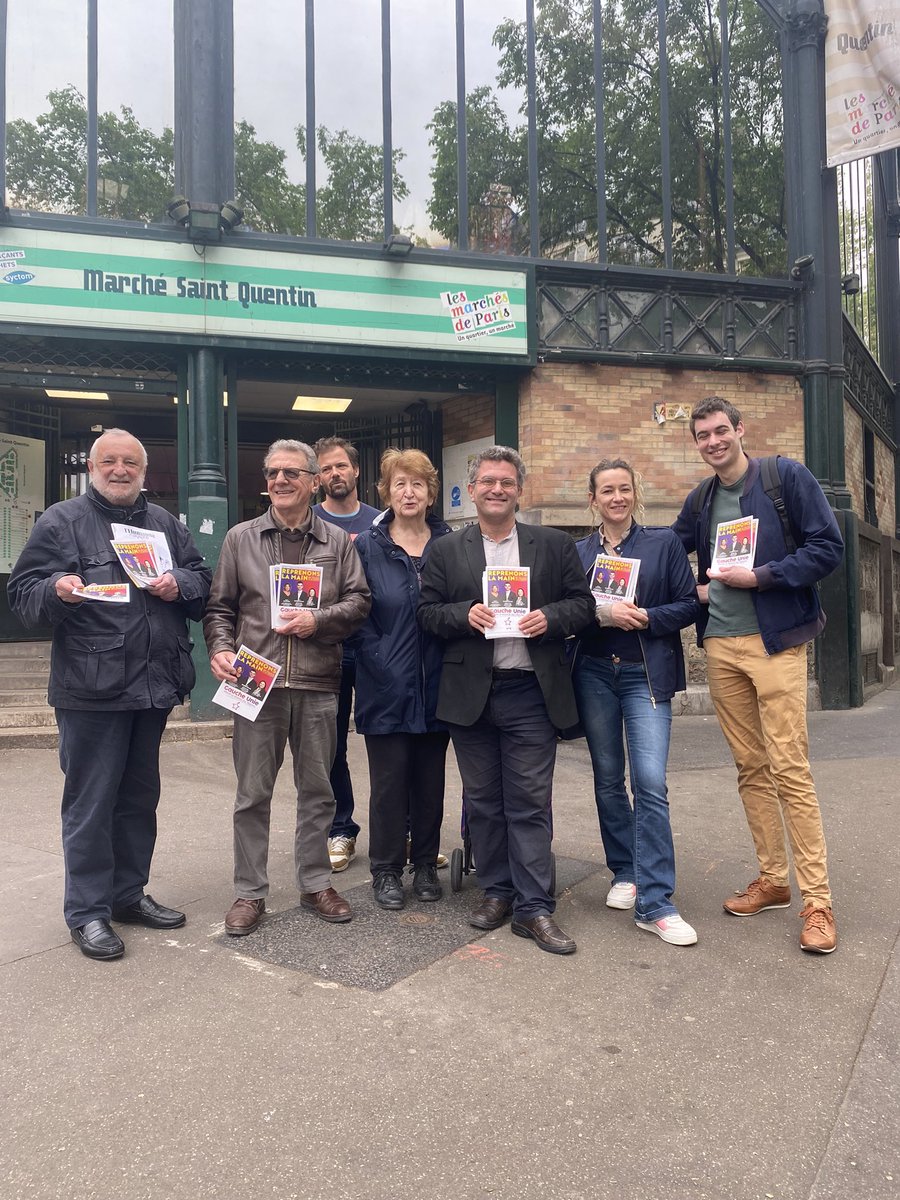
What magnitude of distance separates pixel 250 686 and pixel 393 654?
0.70 metres

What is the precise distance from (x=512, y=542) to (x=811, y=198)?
29.2ft

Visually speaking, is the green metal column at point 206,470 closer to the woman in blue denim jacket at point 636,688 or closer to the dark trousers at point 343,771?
the dark trousers at point 343,771

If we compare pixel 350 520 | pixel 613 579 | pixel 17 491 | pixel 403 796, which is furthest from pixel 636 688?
pixel 17 491

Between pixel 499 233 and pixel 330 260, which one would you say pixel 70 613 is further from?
pixel 499 233

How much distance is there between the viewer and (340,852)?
4.95 m

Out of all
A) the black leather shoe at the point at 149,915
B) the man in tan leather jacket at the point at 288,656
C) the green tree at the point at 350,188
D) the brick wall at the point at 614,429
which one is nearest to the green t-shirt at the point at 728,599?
the man in tan leather jacket at the point at 288,656

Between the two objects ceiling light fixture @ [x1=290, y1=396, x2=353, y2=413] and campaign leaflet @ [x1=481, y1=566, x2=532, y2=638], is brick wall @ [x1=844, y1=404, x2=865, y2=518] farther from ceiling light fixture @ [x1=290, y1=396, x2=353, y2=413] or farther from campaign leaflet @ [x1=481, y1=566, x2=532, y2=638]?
campaign leaflet @ [x1=481, y1=566, x2=532, y2=638]

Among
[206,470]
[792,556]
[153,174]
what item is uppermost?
[153,174]

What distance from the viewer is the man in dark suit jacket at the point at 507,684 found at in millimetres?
3941

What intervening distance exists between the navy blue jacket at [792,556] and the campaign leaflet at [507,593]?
998mm

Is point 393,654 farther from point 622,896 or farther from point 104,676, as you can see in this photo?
point 622,896

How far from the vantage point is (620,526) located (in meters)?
4.25

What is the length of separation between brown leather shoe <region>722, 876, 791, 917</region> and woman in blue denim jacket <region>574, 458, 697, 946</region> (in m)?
0.37

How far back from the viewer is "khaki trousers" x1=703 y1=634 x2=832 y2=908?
3926 millimetres
